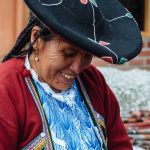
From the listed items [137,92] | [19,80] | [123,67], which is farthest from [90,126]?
[123,67]

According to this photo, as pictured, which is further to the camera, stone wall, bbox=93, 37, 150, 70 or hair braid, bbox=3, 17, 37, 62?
stone wall, bbox=93, 37, 150, 70

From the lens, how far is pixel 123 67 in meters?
7.47

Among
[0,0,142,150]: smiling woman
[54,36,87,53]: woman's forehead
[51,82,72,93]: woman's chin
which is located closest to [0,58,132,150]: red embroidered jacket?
[0,0,142,150]: smiling woman

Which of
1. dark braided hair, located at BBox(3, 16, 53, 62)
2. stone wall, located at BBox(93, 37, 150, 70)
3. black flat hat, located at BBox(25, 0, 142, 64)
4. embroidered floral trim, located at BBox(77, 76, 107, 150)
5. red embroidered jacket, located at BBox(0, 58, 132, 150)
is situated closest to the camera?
black flat hat, located at BBox(25, 0, 142, 64)

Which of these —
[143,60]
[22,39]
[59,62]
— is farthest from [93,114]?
[143,60]

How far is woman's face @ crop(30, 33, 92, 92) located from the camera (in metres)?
3.01

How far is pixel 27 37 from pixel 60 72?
29cm

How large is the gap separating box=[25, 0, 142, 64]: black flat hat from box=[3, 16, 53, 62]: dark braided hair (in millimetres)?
163

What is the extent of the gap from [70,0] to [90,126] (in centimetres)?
72

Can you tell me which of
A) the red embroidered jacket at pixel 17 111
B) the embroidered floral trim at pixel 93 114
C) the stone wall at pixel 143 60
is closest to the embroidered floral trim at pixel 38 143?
the red embroidered jacket at pixel 17 111

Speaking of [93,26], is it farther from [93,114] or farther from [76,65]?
[93,114]

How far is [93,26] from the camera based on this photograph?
2.98 m

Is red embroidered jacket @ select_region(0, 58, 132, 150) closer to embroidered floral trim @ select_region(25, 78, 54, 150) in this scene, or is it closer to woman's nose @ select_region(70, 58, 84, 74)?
embroidered floral trim @ select_region(25, 78, 54, 150)

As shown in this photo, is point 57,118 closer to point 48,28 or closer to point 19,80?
point 19,80
